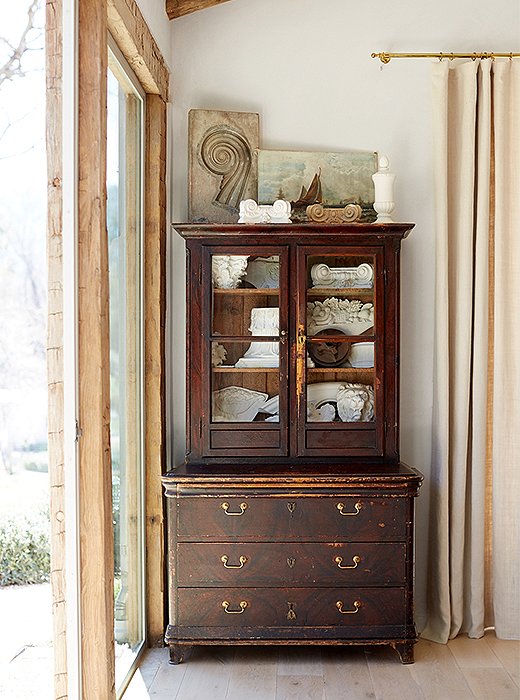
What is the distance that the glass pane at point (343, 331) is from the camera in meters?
3.67

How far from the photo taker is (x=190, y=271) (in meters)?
3.66

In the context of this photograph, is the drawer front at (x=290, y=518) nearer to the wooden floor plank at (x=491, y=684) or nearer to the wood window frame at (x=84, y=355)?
the wooden floor plank at (x=491, y=684)

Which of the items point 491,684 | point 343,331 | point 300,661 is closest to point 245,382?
point 343,331

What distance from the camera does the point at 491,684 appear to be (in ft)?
10.9

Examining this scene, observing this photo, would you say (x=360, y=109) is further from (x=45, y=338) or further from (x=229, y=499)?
(x=45, y=338)

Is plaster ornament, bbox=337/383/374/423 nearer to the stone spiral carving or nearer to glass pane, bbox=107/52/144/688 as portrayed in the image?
glass pane, bbox=107/52/144/688

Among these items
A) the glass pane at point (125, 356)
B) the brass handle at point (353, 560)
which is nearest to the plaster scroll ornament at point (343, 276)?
the glass pane at point (125, 356)

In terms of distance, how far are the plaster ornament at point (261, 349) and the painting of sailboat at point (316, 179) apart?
546mm

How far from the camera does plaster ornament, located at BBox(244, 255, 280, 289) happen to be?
3.68 meters

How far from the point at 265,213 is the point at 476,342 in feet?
3.54

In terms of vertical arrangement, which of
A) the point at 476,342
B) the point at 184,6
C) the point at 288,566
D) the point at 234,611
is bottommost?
the point at 234,611

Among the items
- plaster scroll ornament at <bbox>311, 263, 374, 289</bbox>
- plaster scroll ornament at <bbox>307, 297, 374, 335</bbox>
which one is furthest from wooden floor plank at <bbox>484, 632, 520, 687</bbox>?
plaster scroll ornament at <bbox>311, 263, 374, 289</bbox>

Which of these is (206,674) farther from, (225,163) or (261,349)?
(225,163)

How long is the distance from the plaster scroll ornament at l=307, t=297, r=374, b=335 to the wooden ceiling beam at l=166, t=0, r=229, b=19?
1414 millimetres
